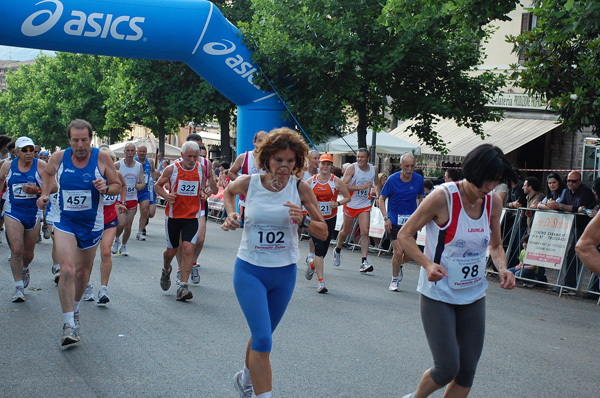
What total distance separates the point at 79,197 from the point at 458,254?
150 inches


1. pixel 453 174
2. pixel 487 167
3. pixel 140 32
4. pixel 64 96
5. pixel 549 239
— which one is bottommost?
pixel 549 239

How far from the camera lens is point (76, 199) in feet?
22.1

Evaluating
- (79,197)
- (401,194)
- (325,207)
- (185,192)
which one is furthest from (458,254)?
(325,207)

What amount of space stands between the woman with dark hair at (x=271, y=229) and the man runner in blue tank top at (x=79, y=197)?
2257 millimetres

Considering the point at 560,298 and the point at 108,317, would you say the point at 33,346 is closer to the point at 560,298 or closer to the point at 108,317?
the point at 108,317

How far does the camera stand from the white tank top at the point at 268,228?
4730 millimetres

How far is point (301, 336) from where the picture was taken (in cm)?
704

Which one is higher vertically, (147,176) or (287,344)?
(147,176)

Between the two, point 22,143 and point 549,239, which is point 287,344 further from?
point 549,239

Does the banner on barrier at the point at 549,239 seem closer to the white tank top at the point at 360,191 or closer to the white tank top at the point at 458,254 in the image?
the white tank top at the point at 360,191

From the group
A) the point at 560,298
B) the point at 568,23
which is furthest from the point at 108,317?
the point at 568,23

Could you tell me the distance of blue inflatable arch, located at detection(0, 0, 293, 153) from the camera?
13.3 m

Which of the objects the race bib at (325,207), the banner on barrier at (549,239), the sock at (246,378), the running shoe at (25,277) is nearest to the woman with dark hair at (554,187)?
the banner on barrier at (549,239)

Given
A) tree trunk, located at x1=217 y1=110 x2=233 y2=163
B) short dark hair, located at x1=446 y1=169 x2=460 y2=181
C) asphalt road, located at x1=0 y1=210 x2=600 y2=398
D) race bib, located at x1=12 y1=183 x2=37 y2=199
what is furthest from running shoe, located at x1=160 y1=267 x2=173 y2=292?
tree trunk, located at x1=217 y1=110 x2=233 y2=163
